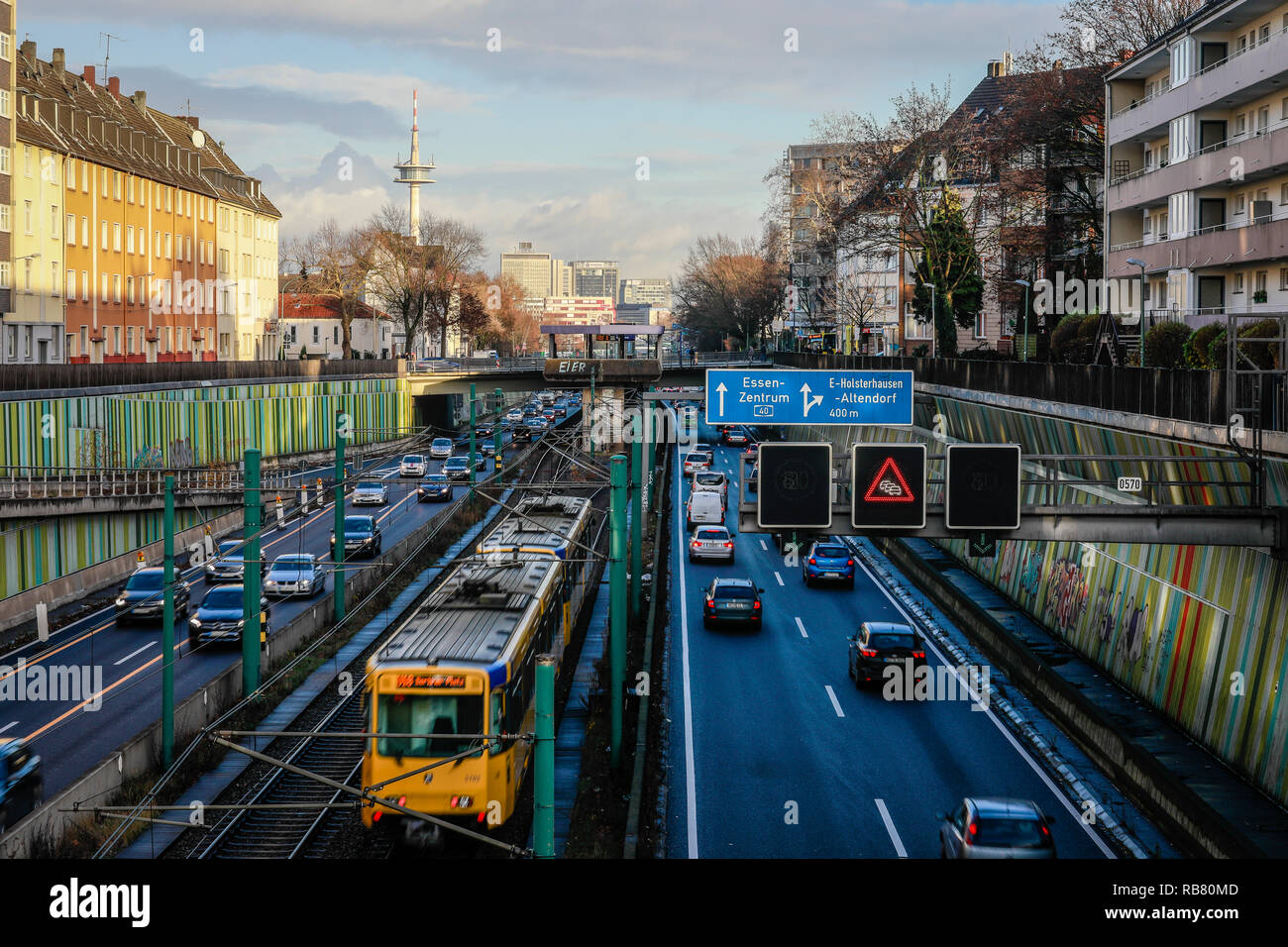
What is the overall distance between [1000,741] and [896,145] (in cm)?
3929

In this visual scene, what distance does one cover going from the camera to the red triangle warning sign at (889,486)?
18.0 m

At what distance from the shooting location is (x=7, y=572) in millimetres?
35000

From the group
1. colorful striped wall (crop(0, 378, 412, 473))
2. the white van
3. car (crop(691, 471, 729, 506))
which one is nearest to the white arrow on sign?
colorful striped wall (crop(0, 378, 412, 473))

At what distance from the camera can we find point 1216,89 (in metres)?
40.9

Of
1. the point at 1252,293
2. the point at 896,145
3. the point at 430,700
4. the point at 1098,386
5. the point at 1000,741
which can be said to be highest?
the point at 896,145

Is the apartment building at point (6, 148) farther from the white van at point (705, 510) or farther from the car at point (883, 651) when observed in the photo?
the car at point (883, 651)

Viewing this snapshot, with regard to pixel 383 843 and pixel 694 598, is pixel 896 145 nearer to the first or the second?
pixel 694 598

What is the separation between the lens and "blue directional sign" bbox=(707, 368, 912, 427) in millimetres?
23938

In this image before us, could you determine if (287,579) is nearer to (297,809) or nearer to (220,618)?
(220,618)

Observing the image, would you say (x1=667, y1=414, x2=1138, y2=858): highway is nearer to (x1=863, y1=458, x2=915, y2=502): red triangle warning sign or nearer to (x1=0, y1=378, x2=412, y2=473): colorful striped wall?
(x1=863, y1=458, x2=915, y2=502): red triangle warning sign

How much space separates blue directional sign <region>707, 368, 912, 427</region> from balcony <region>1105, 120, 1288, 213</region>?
64.9 ft

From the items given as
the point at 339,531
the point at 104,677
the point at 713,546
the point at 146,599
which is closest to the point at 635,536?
the point at 339,531
